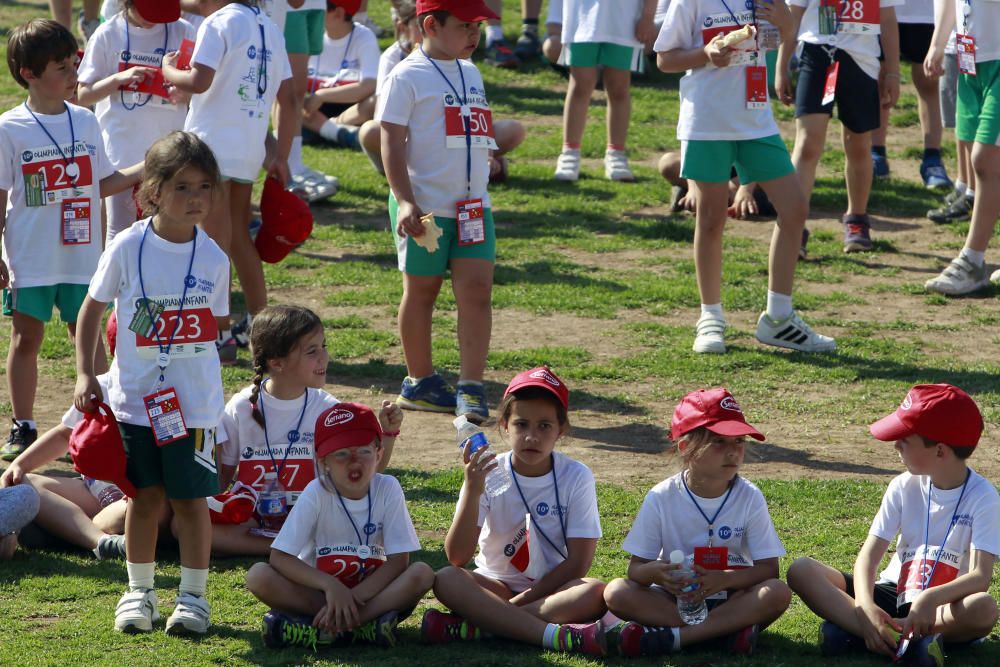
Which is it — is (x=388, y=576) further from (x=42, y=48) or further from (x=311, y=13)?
(x=311, y=13)

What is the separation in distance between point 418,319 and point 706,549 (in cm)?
297

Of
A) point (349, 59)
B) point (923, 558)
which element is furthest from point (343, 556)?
point (349, 59)

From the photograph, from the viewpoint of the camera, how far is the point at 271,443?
19.2 ft

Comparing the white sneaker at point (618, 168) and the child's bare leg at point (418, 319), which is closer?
the child's bare leg at point (418, 319)

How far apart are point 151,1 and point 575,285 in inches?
134

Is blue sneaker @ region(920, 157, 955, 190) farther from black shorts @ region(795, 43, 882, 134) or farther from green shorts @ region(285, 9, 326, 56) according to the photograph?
green shorts @ region(285, 9, 326, 56)

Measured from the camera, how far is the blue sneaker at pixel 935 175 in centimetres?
1194

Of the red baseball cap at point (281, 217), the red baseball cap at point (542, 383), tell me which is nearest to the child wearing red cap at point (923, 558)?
the red baseball cap at point (542, 383)

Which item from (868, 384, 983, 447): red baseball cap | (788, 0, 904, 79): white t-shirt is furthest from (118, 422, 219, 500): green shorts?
(788, 0, 904, 79): white t-shirt

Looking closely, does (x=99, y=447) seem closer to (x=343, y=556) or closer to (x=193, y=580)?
(x=193, y=580)

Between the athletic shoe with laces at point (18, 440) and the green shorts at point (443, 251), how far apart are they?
78.4 inches

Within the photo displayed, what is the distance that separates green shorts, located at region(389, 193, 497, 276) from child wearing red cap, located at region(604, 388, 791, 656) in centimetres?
254

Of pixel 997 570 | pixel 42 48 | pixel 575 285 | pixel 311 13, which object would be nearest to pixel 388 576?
pixel 997 570

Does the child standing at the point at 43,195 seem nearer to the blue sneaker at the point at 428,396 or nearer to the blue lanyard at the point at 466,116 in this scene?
the blue lanyard at the point at 466,116
